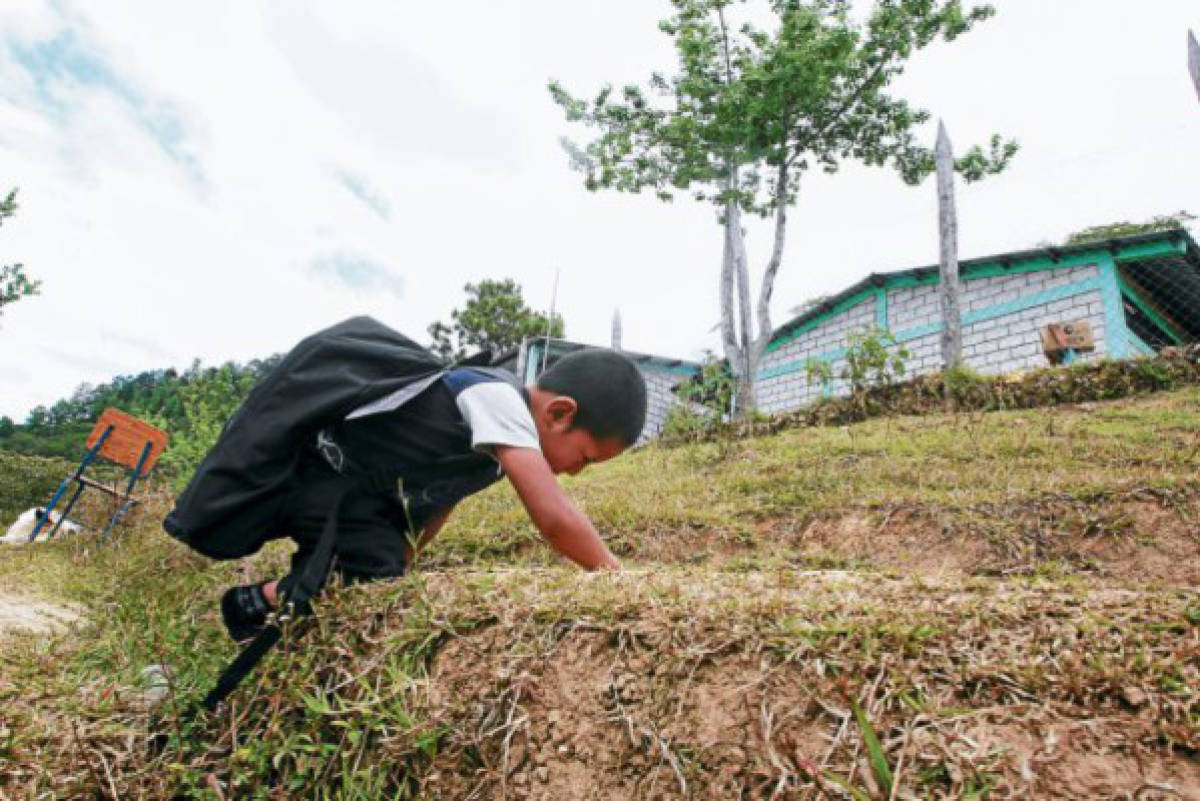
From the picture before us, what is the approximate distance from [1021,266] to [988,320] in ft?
4.00

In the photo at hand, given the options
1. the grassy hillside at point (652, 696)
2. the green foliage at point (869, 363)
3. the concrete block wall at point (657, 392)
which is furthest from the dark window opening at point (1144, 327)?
the grassy hillside at point (652, 696)


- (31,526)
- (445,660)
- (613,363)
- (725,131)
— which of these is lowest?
(31,526)

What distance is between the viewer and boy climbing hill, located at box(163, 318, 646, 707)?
171 centimetres

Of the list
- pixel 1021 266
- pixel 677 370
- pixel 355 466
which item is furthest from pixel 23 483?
pixel 1021 266

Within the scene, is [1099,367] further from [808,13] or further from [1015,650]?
[808,13]

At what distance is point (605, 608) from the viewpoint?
4.27ft

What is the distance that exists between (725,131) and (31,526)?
13776 millimetres

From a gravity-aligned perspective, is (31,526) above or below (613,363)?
below

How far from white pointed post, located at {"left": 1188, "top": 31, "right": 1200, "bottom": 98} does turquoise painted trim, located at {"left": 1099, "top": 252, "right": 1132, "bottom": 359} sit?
6.89 meters

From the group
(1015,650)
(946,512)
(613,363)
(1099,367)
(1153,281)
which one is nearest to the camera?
(1015,650)

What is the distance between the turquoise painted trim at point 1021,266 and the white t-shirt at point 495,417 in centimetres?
1454

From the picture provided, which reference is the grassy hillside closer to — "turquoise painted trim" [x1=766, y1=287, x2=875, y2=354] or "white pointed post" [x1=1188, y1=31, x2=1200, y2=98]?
A: "white pointed post" [x1=1188, y1=31, x2=1200, y2=98]

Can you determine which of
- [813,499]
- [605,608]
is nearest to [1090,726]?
[605,608]

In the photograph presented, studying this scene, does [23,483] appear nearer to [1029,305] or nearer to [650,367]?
[650,367]
